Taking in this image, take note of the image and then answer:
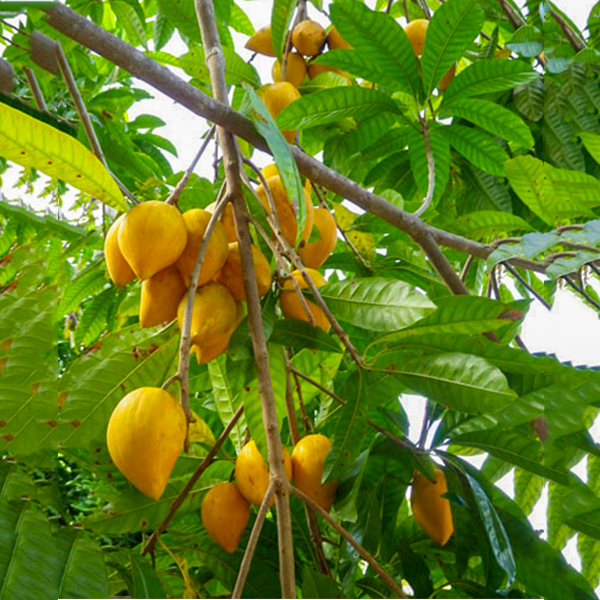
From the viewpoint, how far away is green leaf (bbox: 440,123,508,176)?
44.9 inches

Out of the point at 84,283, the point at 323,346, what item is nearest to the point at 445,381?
the point at 323,346

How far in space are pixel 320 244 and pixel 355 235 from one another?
0.96 feet

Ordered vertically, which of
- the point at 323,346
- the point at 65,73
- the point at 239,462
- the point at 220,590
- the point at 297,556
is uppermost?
the point at 65,73

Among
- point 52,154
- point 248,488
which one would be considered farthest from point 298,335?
point 52,154

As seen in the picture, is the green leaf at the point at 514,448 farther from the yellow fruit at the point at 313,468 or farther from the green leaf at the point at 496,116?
the green leaf at the point at 496,116

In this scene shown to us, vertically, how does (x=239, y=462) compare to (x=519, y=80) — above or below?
below

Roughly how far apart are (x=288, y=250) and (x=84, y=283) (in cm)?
72

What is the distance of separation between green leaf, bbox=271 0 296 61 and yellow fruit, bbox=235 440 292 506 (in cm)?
60

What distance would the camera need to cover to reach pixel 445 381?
26.5 inches

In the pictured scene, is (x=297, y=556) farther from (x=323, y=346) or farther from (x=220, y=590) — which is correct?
(x=323, y=346)

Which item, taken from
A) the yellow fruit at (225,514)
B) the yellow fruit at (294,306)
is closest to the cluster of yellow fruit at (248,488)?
the yellow fruit at (225,514)

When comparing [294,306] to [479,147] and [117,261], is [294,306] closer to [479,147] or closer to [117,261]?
[117,261]

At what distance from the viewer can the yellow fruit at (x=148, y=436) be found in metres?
0.53

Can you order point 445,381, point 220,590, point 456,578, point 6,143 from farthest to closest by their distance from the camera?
point 220,590 < point 456,578 < point 445,381 < point 6,143
